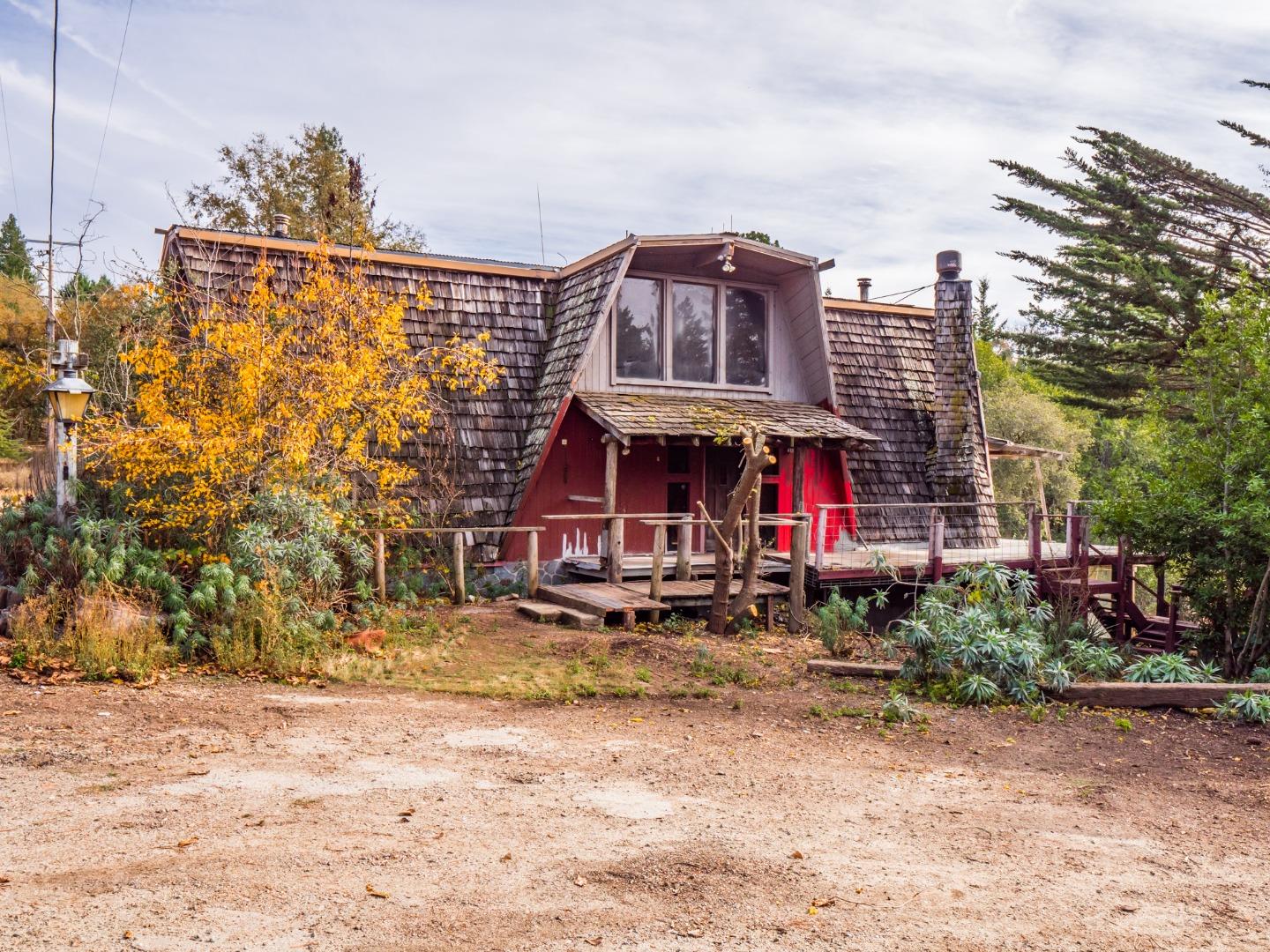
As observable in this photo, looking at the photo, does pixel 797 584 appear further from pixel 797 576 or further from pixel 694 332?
pixel 694 332

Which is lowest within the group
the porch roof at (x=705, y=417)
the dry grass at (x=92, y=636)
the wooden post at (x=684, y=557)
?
the dry grass at (x=92, y=636)

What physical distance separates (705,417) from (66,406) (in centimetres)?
852

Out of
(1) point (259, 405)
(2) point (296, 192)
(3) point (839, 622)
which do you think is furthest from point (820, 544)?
(2) point (296, 192)

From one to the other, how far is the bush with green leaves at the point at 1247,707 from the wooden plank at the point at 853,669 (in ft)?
9.50

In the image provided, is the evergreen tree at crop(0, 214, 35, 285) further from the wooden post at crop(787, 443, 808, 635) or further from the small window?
the wooden post at crop(787, 443, 808, 635)

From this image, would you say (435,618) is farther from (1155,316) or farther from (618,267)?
(1155,316)

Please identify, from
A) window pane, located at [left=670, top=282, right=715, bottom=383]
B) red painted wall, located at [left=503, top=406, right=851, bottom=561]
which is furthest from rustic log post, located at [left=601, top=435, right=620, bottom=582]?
window pane, located at [left=670, top=282, right=715, bottom=383]

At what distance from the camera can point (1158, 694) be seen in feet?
30.3

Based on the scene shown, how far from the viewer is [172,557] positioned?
35.3ft

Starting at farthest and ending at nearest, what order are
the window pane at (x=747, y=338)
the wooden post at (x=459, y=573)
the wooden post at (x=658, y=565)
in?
the window pane at (x=747, y=338), the wooden post at (x=459, y=573), the wooden post at (x=658, y=565)

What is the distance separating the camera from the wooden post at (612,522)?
1476 centimetres

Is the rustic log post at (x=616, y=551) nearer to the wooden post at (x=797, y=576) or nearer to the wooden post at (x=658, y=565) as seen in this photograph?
the wooden post at (x=658, y=565)

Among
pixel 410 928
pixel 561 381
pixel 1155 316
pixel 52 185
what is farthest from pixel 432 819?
pixel 1155 316

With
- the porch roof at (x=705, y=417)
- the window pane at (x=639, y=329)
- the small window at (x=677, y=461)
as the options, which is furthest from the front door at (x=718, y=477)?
the window pane at (x=639, y=329)
